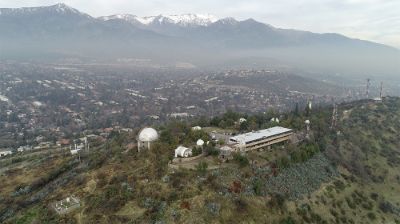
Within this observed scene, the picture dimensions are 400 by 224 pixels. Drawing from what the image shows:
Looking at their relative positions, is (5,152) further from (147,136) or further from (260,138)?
(260,138)

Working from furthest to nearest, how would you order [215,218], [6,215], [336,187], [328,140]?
[328,140], [336,187], [6,215], [215,218]

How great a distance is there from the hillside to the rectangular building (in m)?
1.52

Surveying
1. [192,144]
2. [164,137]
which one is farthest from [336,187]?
[164,137]

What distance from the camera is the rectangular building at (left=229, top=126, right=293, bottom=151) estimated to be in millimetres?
54969

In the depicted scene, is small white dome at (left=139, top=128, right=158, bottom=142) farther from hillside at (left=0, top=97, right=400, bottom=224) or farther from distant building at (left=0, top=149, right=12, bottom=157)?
distant building at (left=0, top=149, right=12, bottom=157)

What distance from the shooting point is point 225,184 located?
145 feet

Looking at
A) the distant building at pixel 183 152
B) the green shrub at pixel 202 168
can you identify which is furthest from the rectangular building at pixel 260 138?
the green shrub at pixel 202 168

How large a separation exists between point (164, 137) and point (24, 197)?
68.4 ft

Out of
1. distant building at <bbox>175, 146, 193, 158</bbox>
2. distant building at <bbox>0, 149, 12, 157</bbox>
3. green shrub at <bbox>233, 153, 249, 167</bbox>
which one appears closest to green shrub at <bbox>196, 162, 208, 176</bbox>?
distant building at <bbox>175, 146, 193, 158</bbox>

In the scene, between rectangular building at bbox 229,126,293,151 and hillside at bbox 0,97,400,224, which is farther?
rectangular building at bbox 229,126,293,151

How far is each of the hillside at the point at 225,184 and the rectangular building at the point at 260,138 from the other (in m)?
1.52

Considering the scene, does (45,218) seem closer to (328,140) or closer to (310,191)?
(310,191)

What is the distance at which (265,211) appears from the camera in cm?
4247

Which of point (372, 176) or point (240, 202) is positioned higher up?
point (240, 202)
